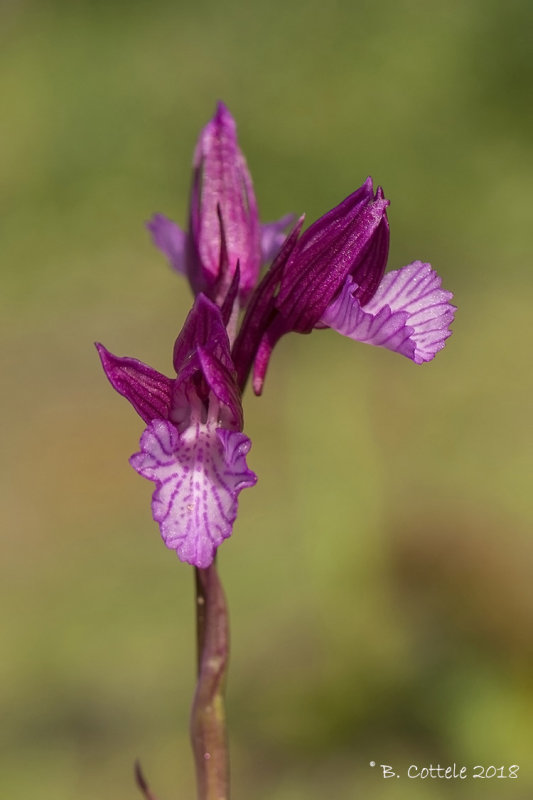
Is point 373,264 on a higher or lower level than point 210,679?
higher

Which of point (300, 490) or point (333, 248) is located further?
point (300, 490)

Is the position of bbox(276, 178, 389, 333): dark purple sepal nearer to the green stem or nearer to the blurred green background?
the green stem

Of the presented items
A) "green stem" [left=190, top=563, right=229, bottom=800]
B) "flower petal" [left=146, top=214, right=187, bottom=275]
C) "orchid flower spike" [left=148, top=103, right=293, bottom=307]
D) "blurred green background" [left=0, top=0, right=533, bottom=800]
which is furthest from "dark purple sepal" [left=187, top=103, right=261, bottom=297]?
"blurred green background" [left=0, top=0, right=533, bottom=800]

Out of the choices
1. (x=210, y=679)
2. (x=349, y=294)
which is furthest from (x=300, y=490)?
(x=349, y=294)

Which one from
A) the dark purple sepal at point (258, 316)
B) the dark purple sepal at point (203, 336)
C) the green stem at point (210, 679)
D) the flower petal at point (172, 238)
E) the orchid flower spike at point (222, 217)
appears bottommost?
the green stem at point (210, 679)

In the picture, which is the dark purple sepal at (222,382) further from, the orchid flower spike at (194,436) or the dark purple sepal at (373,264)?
the dark purple sepal at (373,264)

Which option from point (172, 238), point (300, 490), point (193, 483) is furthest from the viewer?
point (300, 490)

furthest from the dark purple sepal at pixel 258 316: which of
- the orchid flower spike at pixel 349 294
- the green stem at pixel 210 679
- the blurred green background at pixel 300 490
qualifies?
the blurred green background at pixel 300 490

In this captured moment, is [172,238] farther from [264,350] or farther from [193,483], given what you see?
[193,483]
